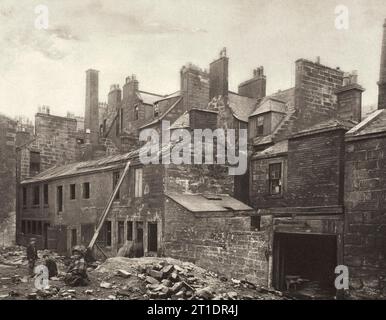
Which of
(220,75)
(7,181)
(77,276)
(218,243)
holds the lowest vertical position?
(77,276)

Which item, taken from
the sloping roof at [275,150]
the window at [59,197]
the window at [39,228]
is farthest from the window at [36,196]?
the sloping roof at [275,150]

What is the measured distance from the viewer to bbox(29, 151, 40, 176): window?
32309mm

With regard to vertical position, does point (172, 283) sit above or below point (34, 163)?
below

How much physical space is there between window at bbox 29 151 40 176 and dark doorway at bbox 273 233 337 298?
22.9 meters

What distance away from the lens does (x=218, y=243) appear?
15.8 metres

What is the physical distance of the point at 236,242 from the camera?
15.1 m

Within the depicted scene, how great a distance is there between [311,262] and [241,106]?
12.0 metres

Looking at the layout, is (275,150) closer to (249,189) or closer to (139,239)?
(249,189)

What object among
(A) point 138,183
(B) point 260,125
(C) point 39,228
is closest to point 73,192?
(C) point 39,228

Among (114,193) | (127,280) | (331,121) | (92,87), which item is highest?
(92,87)

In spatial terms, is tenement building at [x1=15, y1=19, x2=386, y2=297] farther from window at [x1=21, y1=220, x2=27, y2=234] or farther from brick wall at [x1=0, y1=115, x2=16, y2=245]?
brick wall at [x1=0, y1=115, x2=16, y2=245]

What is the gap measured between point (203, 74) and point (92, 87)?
33.0 feet

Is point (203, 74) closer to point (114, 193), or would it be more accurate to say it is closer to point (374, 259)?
point (114, 193)
